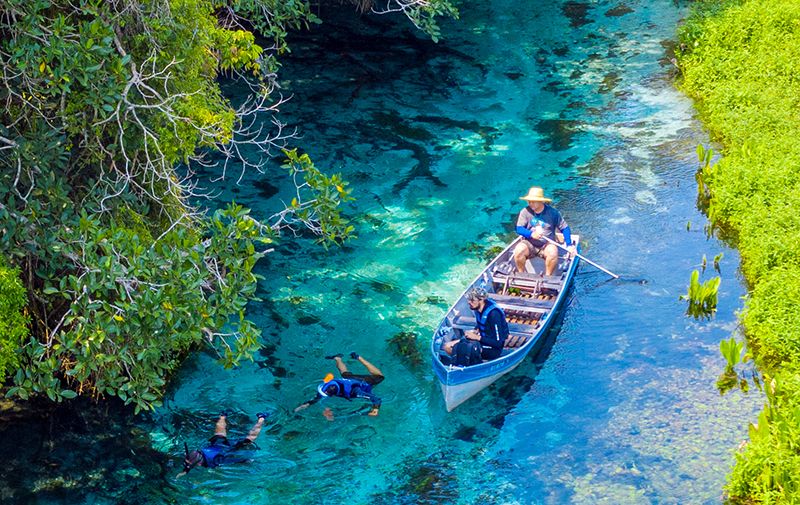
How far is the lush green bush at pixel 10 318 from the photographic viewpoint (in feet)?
30.8

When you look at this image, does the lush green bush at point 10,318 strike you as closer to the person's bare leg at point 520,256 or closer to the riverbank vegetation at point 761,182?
the person's bare leg at point 520,256

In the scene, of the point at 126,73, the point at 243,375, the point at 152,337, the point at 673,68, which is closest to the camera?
the point at 152,337

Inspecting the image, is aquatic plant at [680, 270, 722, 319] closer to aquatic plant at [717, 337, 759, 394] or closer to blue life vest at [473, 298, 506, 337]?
aquatic plant at [717, 337, 759, 394]

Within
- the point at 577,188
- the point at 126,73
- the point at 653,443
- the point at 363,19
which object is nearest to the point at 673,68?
the point at 577,188

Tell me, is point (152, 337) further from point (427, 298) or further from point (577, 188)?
point (577, 188)

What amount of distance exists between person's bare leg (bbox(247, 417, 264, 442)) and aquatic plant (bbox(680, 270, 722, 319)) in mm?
6770

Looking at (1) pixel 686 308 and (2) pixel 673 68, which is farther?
(2) pixel 673 68

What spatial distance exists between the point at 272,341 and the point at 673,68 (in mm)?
13269

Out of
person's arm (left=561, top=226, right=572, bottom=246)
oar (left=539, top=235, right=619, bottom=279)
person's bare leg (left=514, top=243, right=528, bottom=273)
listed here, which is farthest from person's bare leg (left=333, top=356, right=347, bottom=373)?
person's arm (left=561, top=226, right=572, bottom=246)

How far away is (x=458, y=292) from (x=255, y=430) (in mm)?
4430

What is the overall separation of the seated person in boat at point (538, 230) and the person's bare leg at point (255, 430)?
5.11 m

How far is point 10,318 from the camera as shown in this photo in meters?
9.59

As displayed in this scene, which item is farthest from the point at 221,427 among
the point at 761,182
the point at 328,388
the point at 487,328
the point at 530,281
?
the point at 761,182

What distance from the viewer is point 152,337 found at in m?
9.81
